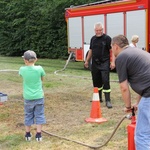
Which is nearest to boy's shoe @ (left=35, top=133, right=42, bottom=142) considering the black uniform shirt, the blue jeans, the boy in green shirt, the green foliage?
the boy in green shirt

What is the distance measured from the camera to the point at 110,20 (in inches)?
615

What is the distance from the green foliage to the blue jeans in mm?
18146

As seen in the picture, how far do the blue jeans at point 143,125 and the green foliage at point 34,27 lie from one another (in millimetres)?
18146

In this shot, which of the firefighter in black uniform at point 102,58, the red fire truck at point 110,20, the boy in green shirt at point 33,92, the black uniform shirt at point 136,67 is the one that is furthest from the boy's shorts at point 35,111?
the red fire truck at point 110,20

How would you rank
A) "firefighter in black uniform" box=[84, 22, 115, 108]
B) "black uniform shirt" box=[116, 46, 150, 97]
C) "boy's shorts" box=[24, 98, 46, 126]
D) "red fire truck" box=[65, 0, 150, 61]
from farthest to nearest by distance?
"red fire truck" box=[65, 0, 150, 61]
"firefighter in black uniform" box=[84, 22, 115, 108]
"boy's shorts" box=[24, 98, 46, 126]
"black uniform shirt" box=[116, 46, 150, 97]

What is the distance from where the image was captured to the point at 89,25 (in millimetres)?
16938

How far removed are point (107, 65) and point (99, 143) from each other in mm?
2957

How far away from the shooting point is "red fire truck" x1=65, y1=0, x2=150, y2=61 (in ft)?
46.0

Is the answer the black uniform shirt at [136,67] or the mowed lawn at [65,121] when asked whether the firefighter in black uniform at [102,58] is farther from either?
the black uniform shirt at [136,67]

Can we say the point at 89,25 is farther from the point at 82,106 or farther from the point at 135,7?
the point at 82,106

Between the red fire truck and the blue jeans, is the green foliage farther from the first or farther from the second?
the blue jeans

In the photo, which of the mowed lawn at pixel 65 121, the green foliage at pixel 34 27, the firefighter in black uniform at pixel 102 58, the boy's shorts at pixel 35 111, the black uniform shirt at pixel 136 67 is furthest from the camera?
the green foliage at pixel 34 27

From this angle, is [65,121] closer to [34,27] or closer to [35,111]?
[35,111]

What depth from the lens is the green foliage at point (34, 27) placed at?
77.6 ft
